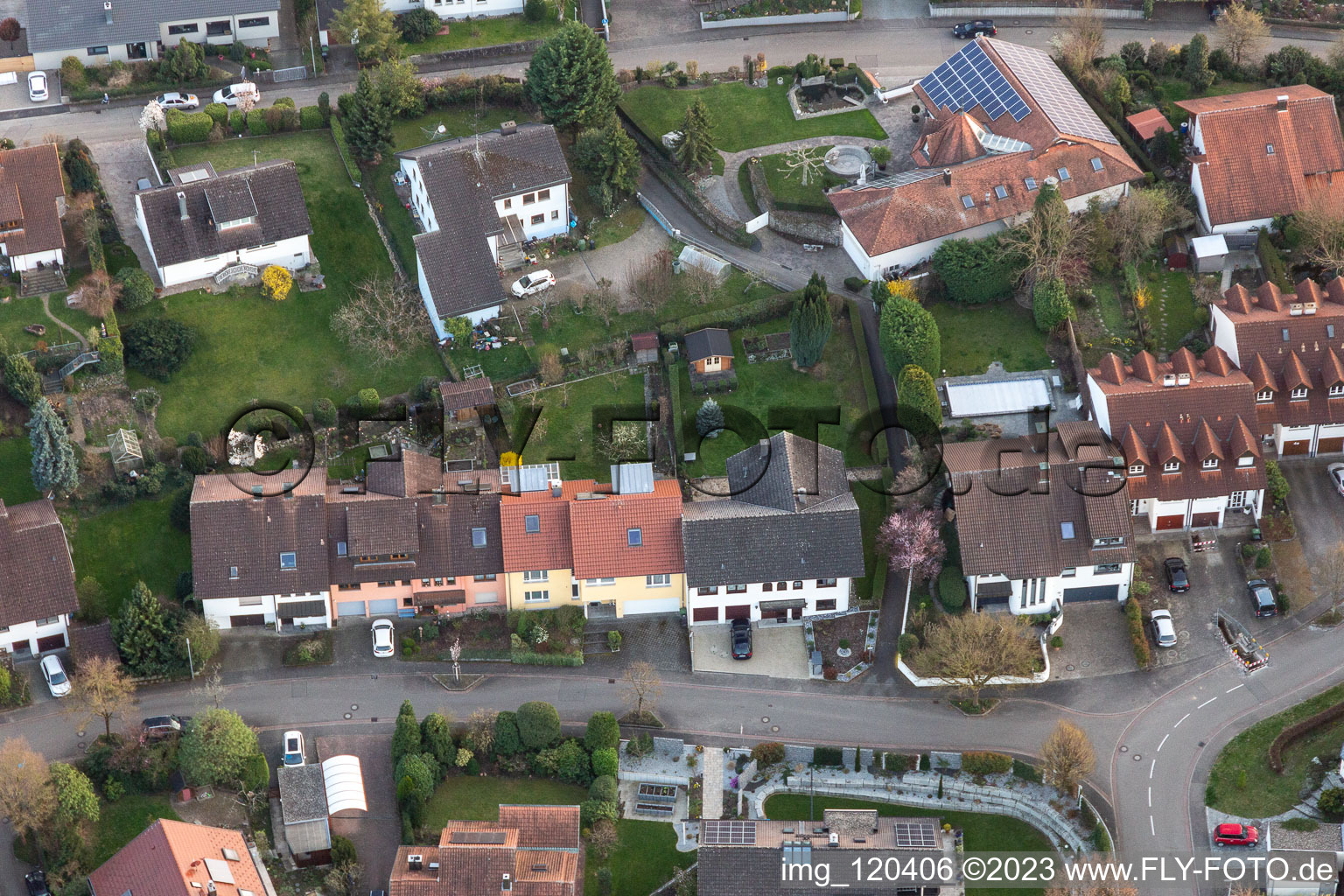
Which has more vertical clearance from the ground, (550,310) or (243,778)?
(550,310)

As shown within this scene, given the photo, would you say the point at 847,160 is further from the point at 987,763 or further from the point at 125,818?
the point at 125,818

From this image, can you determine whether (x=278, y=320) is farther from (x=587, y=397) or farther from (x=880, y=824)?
(x=880, y=824)

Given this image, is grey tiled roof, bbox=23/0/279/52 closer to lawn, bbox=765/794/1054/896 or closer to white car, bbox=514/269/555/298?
white car, bbox=514/269/555/298

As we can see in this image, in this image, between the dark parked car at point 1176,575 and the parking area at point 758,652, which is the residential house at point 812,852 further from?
the dark parked car at point 1176,575

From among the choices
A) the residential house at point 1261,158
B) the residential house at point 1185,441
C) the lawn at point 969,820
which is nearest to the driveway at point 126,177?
the lawn at point 969,820

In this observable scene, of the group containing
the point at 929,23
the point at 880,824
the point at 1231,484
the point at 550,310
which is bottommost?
the point at 880,824

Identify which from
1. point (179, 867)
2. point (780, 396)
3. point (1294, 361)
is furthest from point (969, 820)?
point (179, 867)

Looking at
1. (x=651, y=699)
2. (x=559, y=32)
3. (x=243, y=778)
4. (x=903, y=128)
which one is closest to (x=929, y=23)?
(x=903, y=128)
